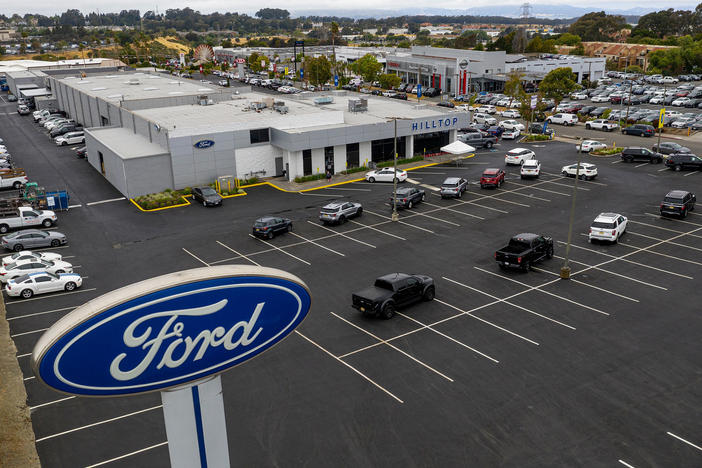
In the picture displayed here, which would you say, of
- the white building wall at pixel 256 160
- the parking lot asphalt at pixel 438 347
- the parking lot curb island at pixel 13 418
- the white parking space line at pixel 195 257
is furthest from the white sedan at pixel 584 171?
the parking lot curb island at pixel 13 418

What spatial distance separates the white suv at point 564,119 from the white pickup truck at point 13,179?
6616 centimetres

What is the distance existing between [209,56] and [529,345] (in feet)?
537

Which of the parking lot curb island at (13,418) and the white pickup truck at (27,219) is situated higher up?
the white pickup truck at (27,219)

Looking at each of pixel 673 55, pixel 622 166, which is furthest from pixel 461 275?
pixel 673 55

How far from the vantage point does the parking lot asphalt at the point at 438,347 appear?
18938 mm

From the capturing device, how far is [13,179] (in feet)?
179

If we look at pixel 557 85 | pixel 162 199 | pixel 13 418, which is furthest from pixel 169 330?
pixel 557 85

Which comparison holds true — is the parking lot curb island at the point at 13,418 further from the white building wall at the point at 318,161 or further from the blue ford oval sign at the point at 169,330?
the white building wall at the point at 318,161

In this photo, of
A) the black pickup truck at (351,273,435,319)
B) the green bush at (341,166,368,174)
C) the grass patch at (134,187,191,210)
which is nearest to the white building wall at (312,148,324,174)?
the green bush at (341,166,368,174)

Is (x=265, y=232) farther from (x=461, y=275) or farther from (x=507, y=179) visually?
(x=507, y=179)

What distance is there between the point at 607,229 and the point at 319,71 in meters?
95.1

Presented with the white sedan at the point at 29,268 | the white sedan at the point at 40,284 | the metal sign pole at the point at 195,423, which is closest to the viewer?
the metal sign pole at the point at 195,423

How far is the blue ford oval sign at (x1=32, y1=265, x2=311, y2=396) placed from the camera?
9727mm

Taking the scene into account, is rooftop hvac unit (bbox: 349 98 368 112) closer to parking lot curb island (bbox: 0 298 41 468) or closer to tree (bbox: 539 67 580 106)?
tree (bbox: 539 67 580 106)
